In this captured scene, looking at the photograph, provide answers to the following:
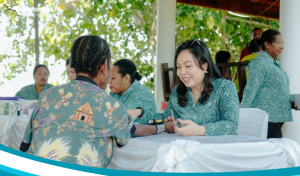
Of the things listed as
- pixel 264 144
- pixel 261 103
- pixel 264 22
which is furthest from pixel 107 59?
pixel 264 22

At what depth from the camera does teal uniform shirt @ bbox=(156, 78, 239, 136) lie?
1.68 metres

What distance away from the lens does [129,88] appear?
2.57m

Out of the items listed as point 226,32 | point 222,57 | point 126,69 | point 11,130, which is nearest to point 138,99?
point 126,69

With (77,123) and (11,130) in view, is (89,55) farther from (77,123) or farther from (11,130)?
(11,130)

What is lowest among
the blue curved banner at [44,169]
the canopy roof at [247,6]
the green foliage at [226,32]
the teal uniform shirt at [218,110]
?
the blue curved banner at [44,169]

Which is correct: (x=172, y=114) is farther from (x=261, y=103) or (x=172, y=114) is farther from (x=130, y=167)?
(x=261, y=103)

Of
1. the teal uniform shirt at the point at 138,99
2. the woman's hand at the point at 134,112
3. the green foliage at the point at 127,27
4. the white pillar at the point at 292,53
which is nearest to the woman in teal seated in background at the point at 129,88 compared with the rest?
the teal uniform shirt at the point at 138,99

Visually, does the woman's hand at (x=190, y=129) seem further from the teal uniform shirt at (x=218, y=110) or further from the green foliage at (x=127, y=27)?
the green foliage at (x=127, y=27)

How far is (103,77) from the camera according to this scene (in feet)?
5.01

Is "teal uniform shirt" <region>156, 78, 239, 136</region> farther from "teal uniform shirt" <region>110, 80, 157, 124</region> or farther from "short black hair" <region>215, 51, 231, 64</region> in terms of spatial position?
"short black hair" <region>215, 51, 231, 64</region>

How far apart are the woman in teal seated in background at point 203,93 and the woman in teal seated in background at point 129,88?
630 millimetres

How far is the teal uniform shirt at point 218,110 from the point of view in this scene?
5.52 ft

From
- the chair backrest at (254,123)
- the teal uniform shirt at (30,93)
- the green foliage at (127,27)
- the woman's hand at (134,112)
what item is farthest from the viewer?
the green foliage at (127,27)

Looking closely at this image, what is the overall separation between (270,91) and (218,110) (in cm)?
119
